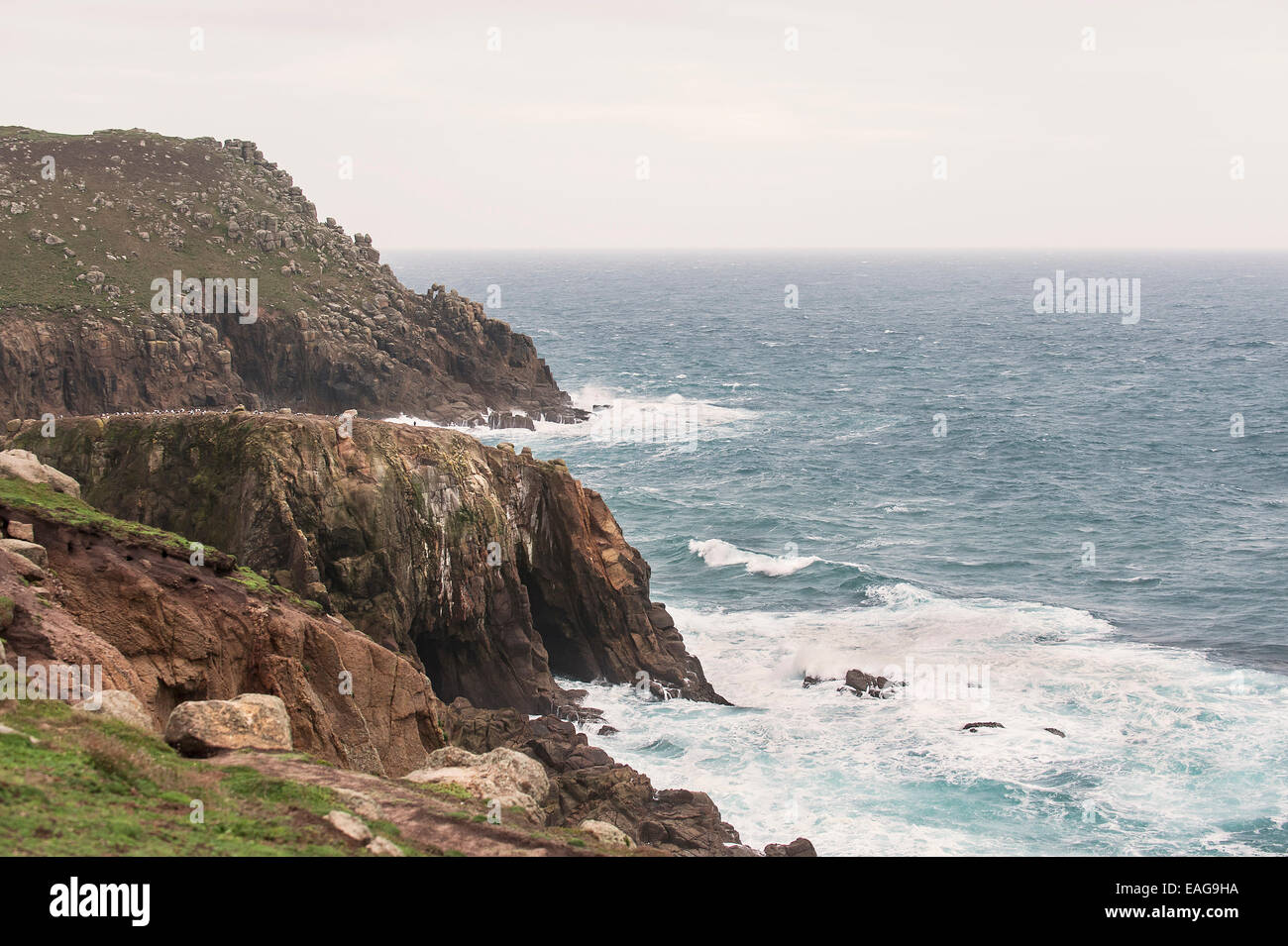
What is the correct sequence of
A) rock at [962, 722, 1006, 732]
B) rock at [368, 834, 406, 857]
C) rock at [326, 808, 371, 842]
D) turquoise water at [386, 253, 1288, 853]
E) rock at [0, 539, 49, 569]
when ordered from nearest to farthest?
rock at [368, 834, 406, 857], rock at [326, 808, 371, 842], rock at [0, 539, 49, 569], turquoise water at [386, 253, 1288, 853], rock at [962, 722, 1006, 732]

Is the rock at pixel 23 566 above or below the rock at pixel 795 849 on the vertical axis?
above

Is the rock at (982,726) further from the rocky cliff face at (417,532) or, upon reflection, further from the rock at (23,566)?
the rock at (23,566)

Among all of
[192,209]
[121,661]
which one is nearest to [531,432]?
[192,209]

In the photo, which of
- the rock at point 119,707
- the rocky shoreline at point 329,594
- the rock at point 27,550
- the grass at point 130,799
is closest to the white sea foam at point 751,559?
the rocky shoreline at point 329,594

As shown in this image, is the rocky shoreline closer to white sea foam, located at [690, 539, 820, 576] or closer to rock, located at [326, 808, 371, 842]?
rock, located at [326, 808, 371, 842]

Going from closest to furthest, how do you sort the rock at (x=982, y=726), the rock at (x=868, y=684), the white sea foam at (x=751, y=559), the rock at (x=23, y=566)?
the rock at (x=23, y=566), the rock at (x=982, y=726), the rock at (x=868, y=684), the white sea foam at (x=751, y=559)

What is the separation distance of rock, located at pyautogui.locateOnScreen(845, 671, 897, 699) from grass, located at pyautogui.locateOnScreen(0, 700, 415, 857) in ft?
82.6

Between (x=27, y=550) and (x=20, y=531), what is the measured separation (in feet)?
3.93

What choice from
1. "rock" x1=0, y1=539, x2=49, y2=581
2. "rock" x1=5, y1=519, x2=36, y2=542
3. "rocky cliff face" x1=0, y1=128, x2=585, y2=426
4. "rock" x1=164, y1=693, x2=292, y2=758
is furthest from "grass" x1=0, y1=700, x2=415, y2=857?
"rocky cliff face" x1=0, y1=128, x2=585, y2=426

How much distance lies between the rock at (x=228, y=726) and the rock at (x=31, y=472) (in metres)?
11.3

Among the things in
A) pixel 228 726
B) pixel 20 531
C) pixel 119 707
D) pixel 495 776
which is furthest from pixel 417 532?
pixel 119 707

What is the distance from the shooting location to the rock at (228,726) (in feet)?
61.8

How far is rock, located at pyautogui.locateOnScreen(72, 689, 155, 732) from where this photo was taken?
18.5m

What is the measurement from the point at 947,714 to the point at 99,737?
91.9ft
